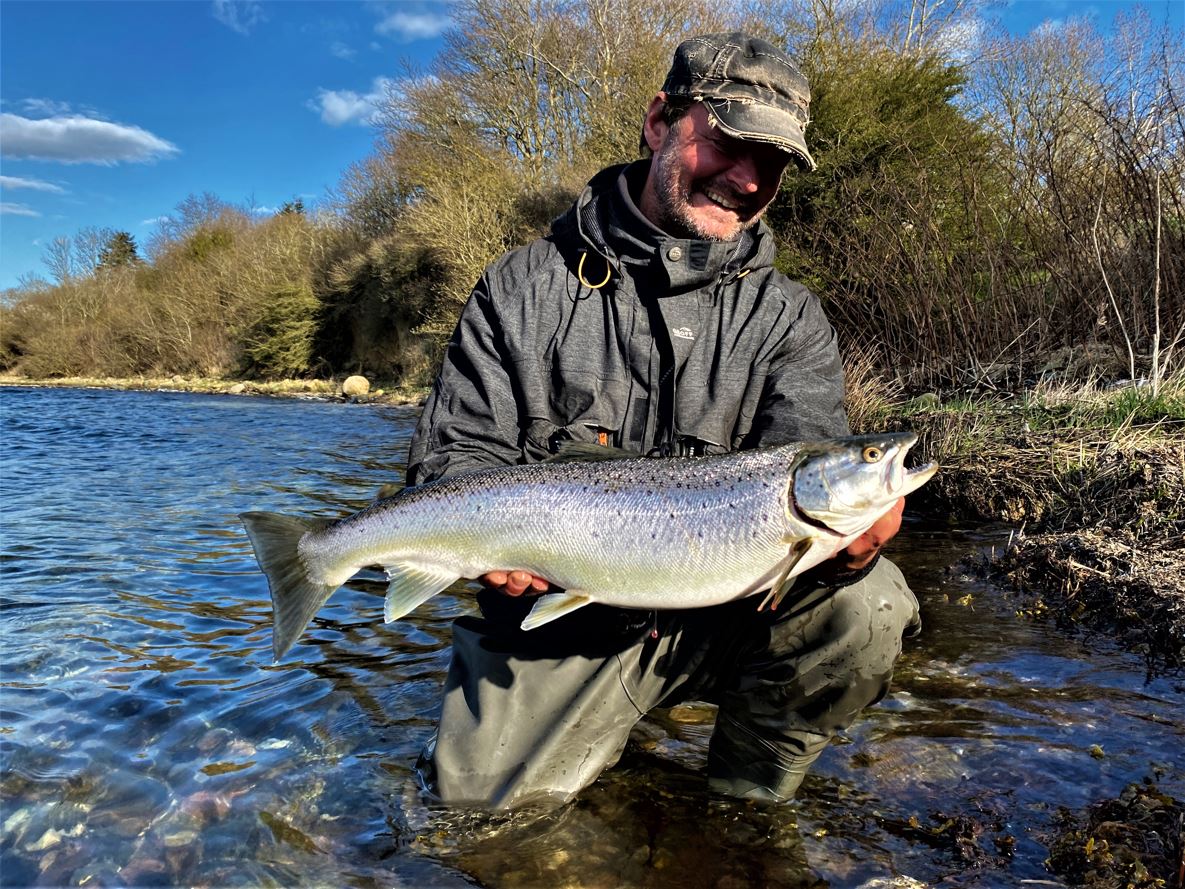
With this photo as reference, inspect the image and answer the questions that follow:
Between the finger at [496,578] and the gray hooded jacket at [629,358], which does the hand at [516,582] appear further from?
the gray hooded jacket at [629,358]

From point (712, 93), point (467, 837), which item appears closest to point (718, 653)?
point (467, 837)

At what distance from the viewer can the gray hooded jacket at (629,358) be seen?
11.1ft

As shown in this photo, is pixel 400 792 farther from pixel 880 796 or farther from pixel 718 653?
pixel 880 796

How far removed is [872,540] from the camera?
2.68 meters

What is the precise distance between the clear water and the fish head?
3.95 feet

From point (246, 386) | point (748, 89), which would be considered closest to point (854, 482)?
point (748, 89)

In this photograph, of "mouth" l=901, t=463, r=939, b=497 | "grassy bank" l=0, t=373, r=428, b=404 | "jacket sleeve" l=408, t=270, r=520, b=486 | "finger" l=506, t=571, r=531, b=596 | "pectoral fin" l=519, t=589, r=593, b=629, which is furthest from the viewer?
"grassy bank" l=0, t=373, r=428, b=404

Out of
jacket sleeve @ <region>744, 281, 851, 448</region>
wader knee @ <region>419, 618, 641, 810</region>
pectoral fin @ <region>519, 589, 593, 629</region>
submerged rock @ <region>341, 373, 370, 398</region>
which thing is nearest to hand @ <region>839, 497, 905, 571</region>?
jacket sleeve @ <region>744, 281, 851, 448</region>

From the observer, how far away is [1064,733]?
3562mm

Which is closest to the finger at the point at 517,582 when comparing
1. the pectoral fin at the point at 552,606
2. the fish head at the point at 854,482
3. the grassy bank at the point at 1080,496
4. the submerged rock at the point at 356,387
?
the pectoral fin at the point at 552,606

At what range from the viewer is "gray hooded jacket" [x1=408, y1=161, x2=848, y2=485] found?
3387 mm

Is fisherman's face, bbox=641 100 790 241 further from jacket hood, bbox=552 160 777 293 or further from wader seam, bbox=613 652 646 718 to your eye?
wader seam, bbox=613 652 646 718

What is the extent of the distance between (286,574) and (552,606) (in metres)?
1.16

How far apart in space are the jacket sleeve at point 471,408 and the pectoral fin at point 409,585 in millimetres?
400
